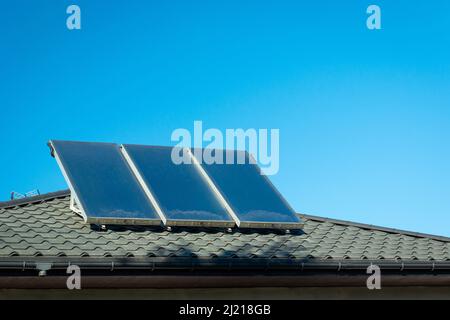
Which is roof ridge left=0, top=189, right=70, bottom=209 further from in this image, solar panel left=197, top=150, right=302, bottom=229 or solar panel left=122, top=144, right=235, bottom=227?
solar panel left=197, top=150, right=302, bottom=229

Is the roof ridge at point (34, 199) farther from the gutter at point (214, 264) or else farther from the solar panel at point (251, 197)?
the gutter at point (214, 264)

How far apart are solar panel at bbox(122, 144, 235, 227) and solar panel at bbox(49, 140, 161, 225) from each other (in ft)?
0.49

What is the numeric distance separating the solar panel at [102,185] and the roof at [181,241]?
21cm

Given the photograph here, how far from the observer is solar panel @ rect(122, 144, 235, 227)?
9453 mm

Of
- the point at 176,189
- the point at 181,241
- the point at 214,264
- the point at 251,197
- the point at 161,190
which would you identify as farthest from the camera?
the point at 251,197

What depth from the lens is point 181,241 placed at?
8.85 metres

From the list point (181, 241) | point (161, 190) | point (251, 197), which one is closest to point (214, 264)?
point (181, 241)

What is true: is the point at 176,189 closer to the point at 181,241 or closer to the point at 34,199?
the point at 181,241

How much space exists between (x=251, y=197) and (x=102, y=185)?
2.48 m

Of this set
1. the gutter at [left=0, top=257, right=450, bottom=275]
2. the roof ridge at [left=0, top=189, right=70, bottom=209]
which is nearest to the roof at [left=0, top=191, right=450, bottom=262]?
the roof ridge at [left=0, top=189, right=70, bottom=209]

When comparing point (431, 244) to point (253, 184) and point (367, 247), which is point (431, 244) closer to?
point (367, 247)

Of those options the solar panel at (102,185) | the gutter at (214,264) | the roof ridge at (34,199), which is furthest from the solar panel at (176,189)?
the gutter at (214,264)
